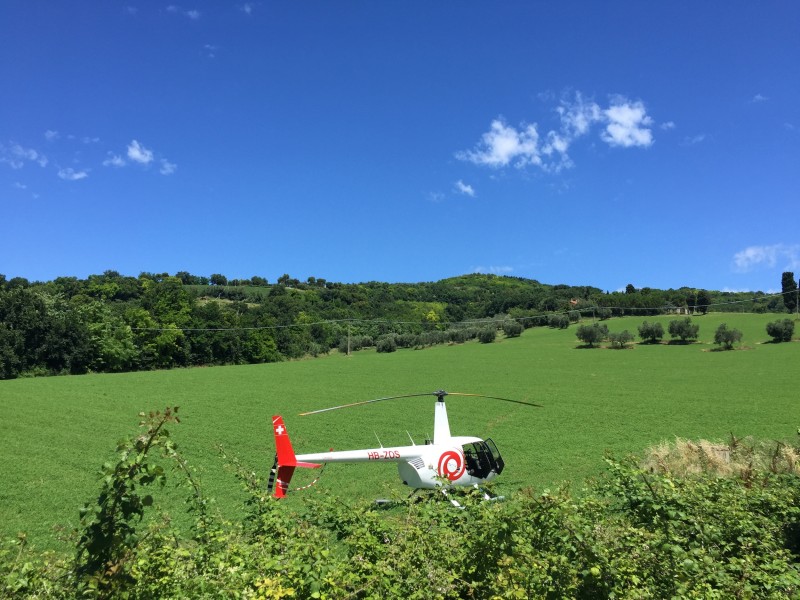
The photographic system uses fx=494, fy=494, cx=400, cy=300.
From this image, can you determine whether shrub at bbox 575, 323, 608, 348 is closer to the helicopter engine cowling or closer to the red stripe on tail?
the helicopter engine cowling

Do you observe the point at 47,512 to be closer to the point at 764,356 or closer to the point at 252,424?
the point at 252,424

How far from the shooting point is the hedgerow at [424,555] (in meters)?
3.94

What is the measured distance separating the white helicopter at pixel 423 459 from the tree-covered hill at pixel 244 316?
55.1m

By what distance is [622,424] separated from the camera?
28.0m

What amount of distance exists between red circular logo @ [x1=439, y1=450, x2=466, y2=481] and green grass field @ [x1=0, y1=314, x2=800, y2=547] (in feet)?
9.89

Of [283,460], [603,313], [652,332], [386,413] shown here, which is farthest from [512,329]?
[283,460]

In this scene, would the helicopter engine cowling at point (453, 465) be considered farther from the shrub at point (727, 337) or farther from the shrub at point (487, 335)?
the shrub at point (487, 335)

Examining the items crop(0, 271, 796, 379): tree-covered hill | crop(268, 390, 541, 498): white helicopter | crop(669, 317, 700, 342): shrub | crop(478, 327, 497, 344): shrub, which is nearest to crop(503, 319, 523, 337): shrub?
crop(0, 271, 796, 379): tree-covered hill

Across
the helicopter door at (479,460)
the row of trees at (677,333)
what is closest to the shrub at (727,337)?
the row of trees at (677,333)

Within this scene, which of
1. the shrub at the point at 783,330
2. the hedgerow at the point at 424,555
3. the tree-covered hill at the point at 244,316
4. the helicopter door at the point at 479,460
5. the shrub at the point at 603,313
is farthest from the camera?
the shrub at the point at 603,313

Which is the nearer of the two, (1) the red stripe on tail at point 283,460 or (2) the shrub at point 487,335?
(1) the red stripe on tail at point 283,460

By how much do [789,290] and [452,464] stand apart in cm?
8406

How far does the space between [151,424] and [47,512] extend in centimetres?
1300

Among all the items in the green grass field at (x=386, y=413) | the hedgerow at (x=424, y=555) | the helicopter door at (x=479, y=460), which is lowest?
the green grass field at (x=386, y=413)
